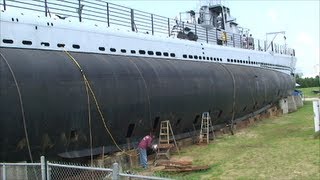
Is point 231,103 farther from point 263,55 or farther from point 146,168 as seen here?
point 263,55

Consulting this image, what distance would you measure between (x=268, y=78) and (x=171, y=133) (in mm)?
15434

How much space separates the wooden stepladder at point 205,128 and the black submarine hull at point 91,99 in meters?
0.32

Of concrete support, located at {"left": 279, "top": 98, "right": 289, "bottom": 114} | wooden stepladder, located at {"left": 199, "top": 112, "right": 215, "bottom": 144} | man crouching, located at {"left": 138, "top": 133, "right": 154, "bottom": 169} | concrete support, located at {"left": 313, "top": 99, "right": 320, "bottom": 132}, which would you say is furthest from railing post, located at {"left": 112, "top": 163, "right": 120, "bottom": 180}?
concrete support, located at {"left": 279, "top": 98, "right": 289, "bottom": 114}

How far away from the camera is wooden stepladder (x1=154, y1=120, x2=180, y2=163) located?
49.8 feet

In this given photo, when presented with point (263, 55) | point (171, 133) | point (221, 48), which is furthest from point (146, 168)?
point (263, 55)

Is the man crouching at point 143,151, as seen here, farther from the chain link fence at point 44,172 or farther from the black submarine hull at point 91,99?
the chain link fence at point 44,172

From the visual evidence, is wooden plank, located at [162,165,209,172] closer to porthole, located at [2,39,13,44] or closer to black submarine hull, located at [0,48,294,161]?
black submarine hull, located at [0,48,294,161]

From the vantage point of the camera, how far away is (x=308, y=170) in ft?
40.0

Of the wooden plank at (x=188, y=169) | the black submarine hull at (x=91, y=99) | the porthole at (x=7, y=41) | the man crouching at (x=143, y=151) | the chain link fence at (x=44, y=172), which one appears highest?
the porthole at (x=7, y=41)

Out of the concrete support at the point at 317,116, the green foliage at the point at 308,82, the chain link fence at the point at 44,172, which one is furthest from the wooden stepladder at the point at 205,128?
the green foliage at the point at 308,82

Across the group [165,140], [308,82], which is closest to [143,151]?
[165,140]

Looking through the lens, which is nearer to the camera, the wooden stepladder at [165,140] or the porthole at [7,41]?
the porthole at [7,41]

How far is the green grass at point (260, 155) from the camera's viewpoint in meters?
12.2

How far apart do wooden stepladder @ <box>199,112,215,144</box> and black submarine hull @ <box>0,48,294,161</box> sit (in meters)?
0.32
